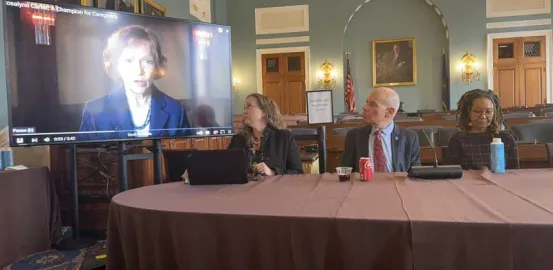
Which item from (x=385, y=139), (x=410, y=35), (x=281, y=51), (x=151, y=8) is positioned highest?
(x=410, y=35)

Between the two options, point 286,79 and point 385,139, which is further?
point 286,79

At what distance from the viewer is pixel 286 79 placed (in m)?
12.1

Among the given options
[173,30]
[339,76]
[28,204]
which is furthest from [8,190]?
[339,76]

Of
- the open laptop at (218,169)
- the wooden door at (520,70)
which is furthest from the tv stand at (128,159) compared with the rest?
the wooden door at (520,70)

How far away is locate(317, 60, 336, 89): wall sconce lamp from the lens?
11.9 m

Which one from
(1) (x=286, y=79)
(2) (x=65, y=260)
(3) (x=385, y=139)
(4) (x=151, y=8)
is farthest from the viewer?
(1) (x=286, y=79)

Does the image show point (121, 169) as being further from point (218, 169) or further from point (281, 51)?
point (281, 51)

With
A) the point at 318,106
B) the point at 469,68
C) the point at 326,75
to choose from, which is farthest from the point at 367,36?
the point at 318,106

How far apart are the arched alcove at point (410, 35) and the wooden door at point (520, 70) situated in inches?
51.3

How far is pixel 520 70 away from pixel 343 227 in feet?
38.3

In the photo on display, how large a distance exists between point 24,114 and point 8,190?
637mm

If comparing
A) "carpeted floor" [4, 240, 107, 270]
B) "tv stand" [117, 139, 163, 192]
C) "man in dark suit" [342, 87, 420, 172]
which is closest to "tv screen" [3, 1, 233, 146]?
"tv stand" [117, 139, 163, 192]

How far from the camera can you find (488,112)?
249cm

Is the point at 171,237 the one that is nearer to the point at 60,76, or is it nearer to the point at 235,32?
the point at 60,76
